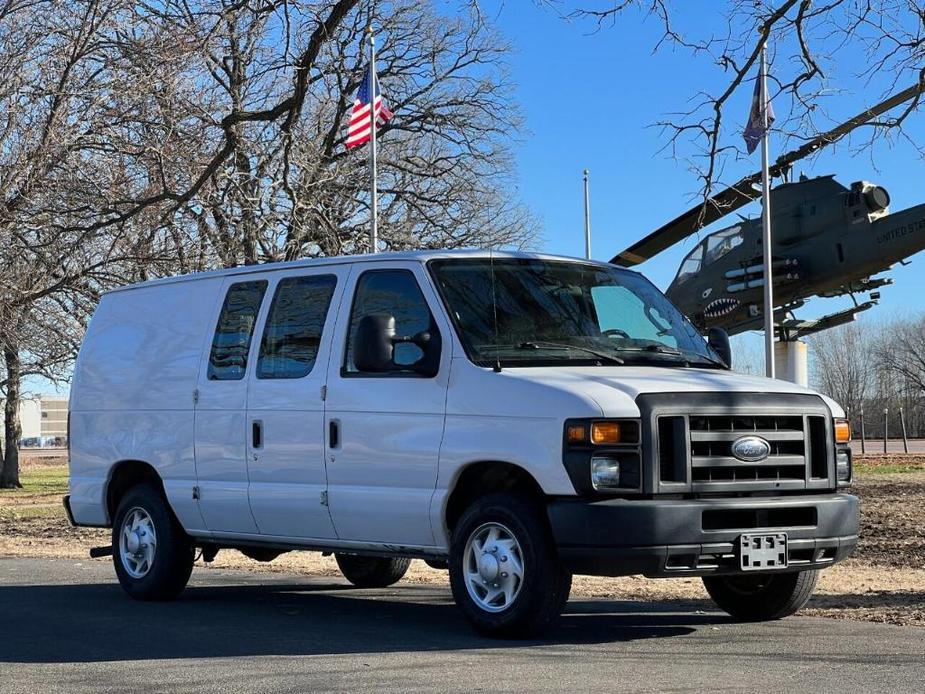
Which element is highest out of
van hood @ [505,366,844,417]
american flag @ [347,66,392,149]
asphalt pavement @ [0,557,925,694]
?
american flag @ [347,66,392,149]

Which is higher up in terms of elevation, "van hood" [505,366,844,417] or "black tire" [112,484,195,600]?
"van hood" [505,366,844,417]

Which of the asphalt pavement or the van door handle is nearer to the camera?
the asphalt pavement

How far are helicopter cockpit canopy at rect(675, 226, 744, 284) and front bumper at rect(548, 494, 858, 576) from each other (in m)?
25.6

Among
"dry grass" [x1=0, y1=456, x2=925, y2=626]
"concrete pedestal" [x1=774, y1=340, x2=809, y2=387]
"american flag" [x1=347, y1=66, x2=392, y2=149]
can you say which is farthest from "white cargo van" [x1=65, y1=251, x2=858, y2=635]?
"concrete pedestal" [x1=774, y1=340, x2=809, y2=387]

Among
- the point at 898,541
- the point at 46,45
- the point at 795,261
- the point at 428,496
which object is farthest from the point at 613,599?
the point at 795,261

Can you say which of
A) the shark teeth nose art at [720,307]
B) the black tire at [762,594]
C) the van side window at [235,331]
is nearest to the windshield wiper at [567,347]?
the black tire at [762,594]

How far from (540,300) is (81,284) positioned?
16.6 metres

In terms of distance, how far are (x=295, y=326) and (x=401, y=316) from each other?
103cm

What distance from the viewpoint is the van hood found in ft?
26.1

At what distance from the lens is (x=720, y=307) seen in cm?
3334

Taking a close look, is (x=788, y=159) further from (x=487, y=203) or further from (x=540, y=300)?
(x=487, y=203)

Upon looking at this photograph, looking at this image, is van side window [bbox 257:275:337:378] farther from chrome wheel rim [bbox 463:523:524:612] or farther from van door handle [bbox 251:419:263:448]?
chrome wheel rim [bbox 463:523:524:612]

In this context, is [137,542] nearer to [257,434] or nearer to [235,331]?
[257,434]

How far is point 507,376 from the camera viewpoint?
27.5 feet
